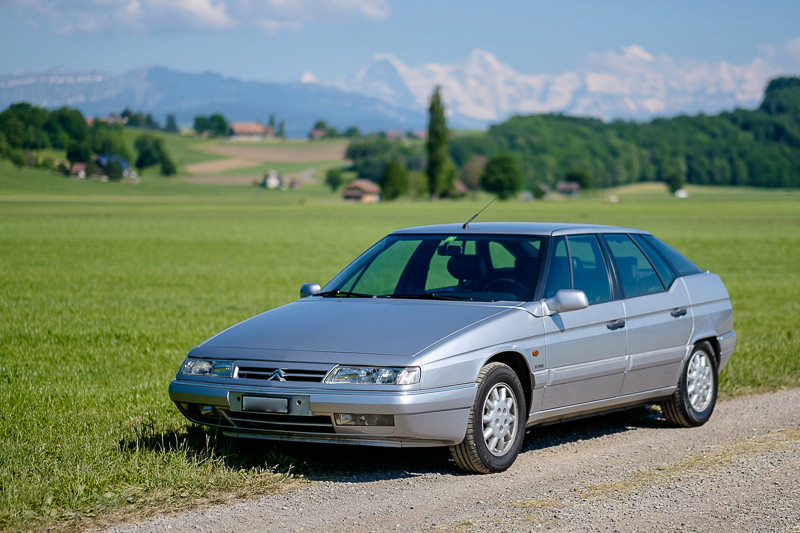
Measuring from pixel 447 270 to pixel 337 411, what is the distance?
186 centimetres

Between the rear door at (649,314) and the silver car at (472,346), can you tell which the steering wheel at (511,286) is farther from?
the rear door at (649,314)

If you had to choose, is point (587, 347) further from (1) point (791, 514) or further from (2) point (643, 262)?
(1) point (791, 514)

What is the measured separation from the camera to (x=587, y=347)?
718cm

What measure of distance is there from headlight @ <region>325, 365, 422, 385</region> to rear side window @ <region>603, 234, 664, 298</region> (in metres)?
2.43

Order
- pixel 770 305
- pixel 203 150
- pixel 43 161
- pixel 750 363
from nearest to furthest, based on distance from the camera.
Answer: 1. pixel 750 363
2. pixel 770 305
3. pixel 43 161
4. pixel 203 150

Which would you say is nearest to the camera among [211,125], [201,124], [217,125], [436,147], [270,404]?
[270,404]

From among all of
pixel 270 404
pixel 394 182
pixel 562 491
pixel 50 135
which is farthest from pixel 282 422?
pixel 394 182

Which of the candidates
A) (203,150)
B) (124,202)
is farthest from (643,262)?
(203,150)

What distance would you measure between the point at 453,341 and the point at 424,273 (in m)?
1.39

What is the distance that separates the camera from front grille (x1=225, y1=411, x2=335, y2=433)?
6082 mm

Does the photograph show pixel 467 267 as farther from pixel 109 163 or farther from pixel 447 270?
pixel 109 163

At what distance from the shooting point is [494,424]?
21.1ft

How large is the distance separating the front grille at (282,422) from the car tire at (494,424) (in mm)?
815

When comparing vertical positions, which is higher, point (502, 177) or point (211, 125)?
point (211, 125)
